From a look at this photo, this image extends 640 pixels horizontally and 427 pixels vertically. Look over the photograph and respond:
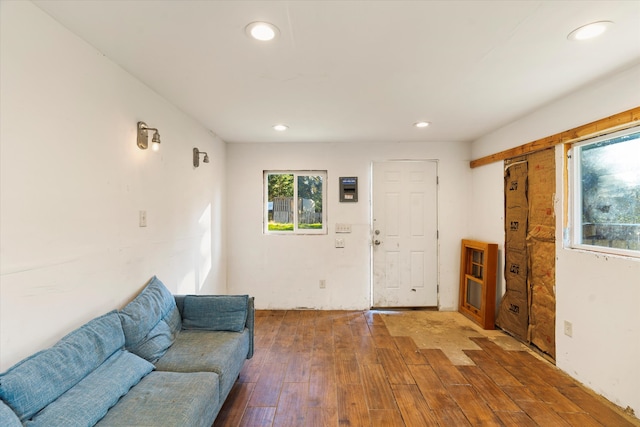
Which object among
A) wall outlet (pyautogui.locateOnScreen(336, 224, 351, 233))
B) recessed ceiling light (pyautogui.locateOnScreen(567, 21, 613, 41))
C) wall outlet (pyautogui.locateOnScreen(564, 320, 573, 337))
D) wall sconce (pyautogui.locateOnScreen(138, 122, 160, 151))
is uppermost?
recessed ceiling light (pyautogui.locateOnScreen(567, 21, 613, 41))

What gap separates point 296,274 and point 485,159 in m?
2.90

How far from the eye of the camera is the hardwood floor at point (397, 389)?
2.01 meters

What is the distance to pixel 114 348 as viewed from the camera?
66.4 inches

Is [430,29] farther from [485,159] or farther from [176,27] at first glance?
[485,159]

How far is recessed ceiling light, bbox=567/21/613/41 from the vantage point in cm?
160

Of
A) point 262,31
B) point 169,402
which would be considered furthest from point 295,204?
point 169,402

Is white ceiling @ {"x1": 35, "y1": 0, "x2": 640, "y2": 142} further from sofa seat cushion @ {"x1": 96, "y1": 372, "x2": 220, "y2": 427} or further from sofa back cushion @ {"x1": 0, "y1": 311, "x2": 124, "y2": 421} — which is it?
sofa seat cushion @ {"x1": 96, "y1": 372, "x2": 220, "y2": 427}

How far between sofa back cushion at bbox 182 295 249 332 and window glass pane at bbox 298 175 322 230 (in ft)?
6.52

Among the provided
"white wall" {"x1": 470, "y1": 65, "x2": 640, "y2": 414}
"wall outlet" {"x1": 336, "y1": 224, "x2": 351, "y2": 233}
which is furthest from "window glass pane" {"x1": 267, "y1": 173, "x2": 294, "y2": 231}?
"white wall" {"x1": 470, "y1": 65, "x2": 640, "y2": 414}

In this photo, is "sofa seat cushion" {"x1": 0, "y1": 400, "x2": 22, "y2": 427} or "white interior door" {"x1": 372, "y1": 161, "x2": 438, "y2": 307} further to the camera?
"white interior door" {"x1": 372, "y1": 161, "x2": 438, "y2": 307}

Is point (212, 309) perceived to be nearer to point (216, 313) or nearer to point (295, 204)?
point (216, 313)

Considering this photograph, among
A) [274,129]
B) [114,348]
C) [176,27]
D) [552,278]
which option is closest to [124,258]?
[114,348]

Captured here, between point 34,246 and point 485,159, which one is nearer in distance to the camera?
point 34,246

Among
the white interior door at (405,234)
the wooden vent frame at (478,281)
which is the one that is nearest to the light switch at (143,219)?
the white interior door at (405,234)
